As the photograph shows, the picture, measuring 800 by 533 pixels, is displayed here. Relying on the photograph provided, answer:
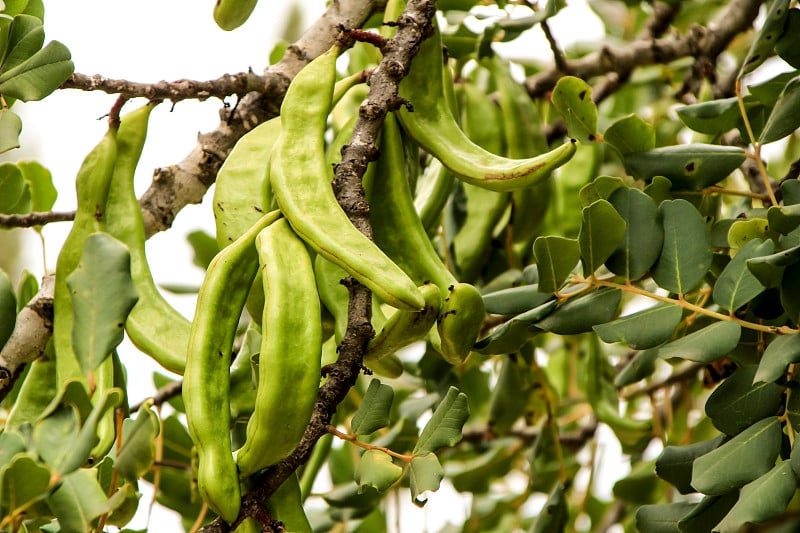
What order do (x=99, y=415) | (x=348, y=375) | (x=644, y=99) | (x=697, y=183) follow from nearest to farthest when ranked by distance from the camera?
(x=99, y=415) < (x=348, y=375) < (x=697, y=183) < (x=644, y=99)

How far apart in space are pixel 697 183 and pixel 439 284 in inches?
12.4

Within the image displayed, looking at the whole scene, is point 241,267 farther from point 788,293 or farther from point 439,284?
point 788,293

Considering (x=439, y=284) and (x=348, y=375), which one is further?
(x=439, y=284)

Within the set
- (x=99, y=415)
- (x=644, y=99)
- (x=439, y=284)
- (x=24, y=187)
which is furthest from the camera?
(x=644, y=99)

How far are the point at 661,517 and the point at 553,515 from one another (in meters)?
0.27

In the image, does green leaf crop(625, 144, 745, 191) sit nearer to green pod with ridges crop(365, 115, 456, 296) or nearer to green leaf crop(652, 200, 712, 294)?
green leaf crop(652, 200, 712, 294)

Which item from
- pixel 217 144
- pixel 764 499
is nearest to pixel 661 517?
pixel 764 499

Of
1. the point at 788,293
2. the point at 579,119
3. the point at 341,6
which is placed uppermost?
the point at 341,6

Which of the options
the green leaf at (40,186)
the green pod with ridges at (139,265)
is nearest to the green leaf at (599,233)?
the green pod with ridges at (139,265)

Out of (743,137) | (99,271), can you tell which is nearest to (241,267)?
(99,271)

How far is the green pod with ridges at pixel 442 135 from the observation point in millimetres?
905

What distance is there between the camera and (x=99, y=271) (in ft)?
2.40

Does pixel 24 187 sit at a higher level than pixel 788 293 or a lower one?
higher

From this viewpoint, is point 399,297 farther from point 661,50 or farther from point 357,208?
point 661,50
